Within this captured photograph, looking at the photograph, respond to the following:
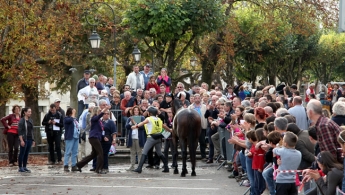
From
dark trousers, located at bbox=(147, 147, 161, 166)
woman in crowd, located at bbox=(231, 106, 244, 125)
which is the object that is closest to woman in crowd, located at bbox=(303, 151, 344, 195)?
woman in crowd, located at bbox=(231, 106, 244, 125)

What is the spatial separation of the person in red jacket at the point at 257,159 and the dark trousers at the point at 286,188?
5.42 ft

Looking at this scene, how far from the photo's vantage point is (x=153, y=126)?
21094 millimetres

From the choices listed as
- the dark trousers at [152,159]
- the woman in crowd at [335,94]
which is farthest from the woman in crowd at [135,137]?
the woman in crowd at [335,94]

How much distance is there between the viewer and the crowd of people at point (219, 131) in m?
11.6

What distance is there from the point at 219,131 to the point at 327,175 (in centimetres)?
1135

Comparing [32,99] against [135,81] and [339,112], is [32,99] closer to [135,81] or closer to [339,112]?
[135,81]

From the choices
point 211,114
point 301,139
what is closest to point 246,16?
point 211,114

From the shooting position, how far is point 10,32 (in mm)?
26031

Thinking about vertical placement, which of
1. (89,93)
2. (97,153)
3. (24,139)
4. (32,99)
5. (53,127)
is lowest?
(97,153)

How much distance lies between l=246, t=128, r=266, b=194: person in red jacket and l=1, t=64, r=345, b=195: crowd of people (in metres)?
0.02

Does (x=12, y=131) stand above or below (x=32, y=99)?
Answer: below

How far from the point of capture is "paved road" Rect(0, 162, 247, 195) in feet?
56.6

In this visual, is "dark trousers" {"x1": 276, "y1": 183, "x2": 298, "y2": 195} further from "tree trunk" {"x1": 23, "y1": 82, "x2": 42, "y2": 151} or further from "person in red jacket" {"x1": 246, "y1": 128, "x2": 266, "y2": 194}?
"tree trunk" {"x1": 23, "y1": 82, "x2": 42, "y2": 151}

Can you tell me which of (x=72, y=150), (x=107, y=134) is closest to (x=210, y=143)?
(x=107, y=134)
